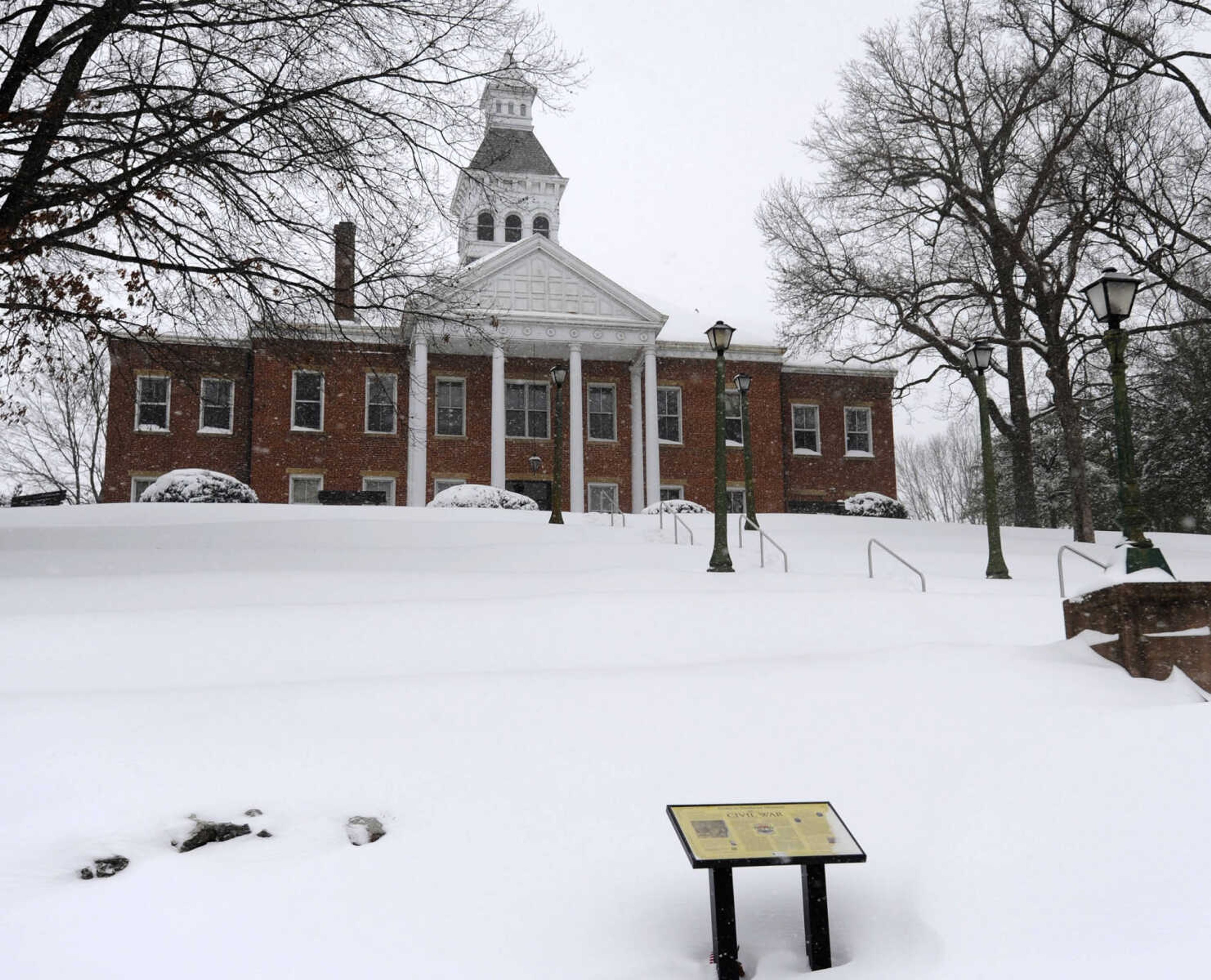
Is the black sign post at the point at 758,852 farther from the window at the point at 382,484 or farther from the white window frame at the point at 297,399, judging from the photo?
the white window frame at the point at 297,399

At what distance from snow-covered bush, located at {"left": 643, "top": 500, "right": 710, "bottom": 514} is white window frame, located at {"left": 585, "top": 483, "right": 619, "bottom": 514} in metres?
6.11

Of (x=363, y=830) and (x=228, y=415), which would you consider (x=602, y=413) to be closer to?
(x=228, y=415)

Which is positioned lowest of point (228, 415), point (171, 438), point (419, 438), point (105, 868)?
point (105, 868)

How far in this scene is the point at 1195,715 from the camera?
18.1ft

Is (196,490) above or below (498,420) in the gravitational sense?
below

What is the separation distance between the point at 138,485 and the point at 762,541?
20434 millimetres

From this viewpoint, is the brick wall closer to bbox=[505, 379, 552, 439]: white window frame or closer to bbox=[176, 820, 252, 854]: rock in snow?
bbox=[505, 379, 552, 439]: white window frame

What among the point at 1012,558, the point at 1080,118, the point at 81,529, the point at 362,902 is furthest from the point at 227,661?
the point at 1080,118

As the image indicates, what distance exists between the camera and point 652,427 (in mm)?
27797

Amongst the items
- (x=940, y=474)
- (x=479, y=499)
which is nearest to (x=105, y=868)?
(x=479, y=499)

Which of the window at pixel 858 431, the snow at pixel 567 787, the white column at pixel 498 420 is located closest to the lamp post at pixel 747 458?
the white column at pixel 498 420

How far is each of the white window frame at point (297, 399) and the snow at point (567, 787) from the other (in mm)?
19614

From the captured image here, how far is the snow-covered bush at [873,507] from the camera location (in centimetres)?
2761

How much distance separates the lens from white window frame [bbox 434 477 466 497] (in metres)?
29.1
